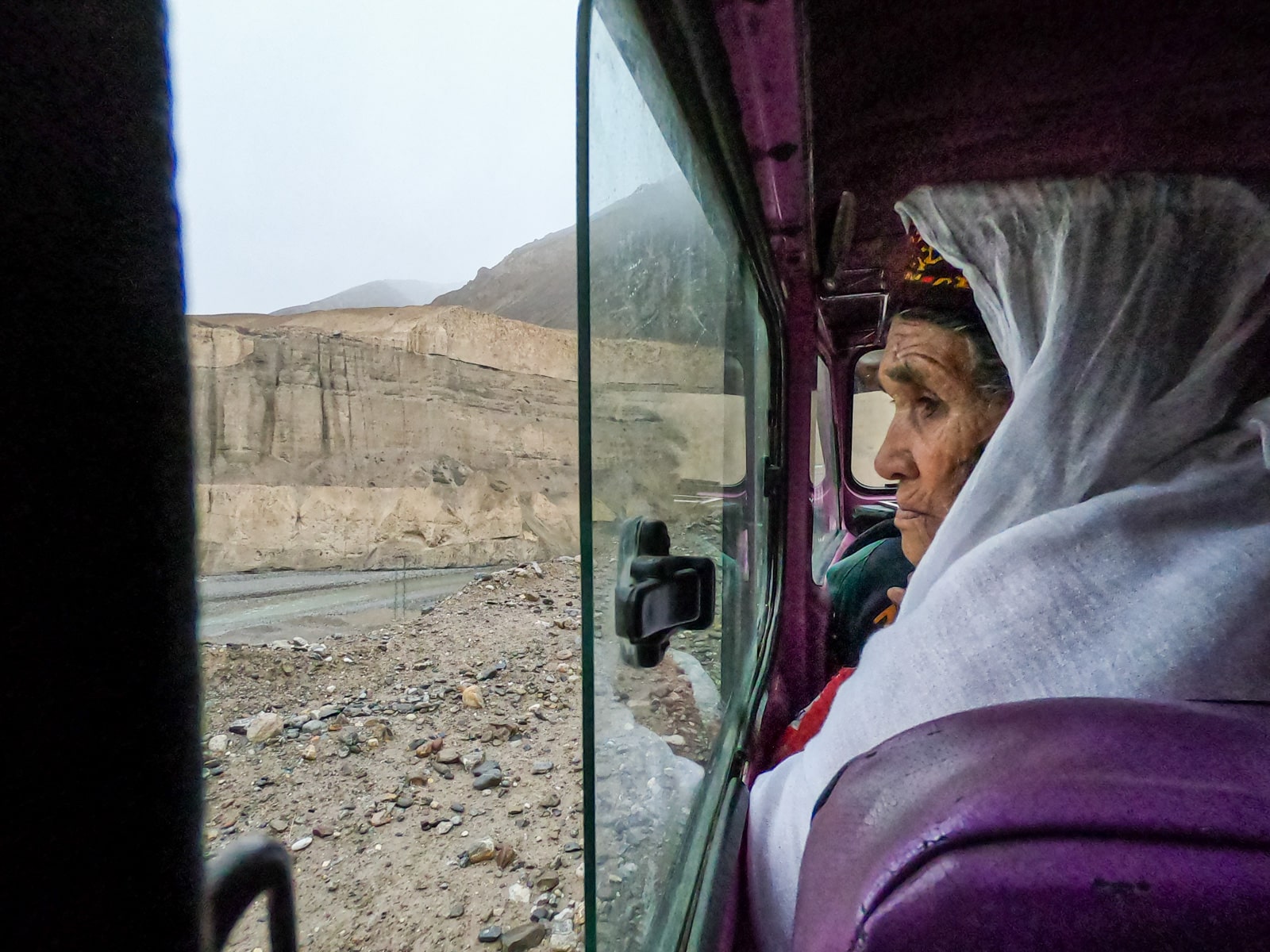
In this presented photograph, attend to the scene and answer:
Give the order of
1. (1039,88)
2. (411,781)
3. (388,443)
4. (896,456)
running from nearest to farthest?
(1039,88), (896,456), (411,781), (388,443)

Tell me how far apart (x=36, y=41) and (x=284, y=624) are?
9.06 metres

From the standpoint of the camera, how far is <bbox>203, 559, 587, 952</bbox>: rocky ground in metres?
2.24

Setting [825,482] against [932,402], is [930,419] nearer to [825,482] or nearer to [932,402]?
[932,402]

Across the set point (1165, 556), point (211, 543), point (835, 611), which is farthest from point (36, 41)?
point (211, 543)

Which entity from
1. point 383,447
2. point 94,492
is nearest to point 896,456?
point 94,492

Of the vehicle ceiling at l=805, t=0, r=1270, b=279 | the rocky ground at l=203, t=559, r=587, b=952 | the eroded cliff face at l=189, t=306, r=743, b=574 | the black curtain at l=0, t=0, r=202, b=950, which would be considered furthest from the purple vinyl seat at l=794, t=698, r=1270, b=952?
the eroded cliff face at l=189, t=306, r=743, b=574

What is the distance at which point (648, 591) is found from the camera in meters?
0.60

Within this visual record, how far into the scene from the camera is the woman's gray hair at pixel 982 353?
141 centimetres

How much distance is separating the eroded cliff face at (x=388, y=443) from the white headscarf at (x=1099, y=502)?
12514 mm

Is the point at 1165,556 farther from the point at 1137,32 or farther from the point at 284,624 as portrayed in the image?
the point at 284,624

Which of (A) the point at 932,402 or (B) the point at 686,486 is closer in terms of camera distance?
(B) the point at 686,486

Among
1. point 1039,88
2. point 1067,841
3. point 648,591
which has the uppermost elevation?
point 1039,88

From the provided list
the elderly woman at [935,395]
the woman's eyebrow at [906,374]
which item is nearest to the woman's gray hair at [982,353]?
the elderly woman at [935,395]

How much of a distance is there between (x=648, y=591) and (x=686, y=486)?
1.15 feet
